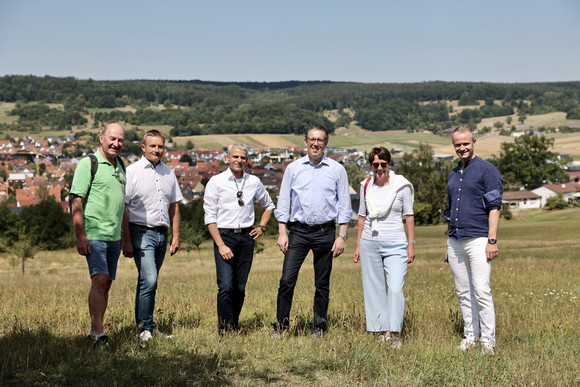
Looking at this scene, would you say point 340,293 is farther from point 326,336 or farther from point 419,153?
point 419,153

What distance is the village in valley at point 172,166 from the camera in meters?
95.1

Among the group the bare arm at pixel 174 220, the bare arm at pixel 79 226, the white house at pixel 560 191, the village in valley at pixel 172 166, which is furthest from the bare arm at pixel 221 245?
the white house at pixel 560 191

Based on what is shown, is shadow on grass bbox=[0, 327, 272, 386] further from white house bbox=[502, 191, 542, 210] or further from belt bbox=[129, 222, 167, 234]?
white house bbox=[502, 191, 542, 210]

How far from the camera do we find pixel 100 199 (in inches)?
212

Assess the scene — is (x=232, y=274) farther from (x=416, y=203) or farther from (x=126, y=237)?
(x=416, y=203)

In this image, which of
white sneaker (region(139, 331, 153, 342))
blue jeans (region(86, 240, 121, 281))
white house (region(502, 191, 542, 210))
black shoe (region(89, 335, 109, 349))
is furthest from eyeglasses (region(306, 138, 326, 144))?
white house (region(502, 191, 542, 210))

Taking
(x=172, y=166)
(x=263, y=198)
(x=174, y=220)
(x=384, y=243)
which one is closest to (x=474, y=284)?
(x=384, y=243)

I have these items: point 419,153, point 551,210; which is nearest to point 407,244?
point 551,210

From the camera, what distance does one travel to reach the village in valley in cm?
9512

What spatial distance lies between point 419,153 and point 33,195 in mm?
67063

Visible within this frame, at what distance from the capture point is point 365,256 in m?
5.86

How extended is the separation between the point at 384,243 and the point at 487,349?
1.30m

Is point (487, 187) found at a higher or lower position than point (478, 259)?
higher

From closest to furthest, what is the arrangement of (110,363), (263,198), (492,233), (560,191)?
(110,363)
(492,233)
(263,198)
(560,191)
